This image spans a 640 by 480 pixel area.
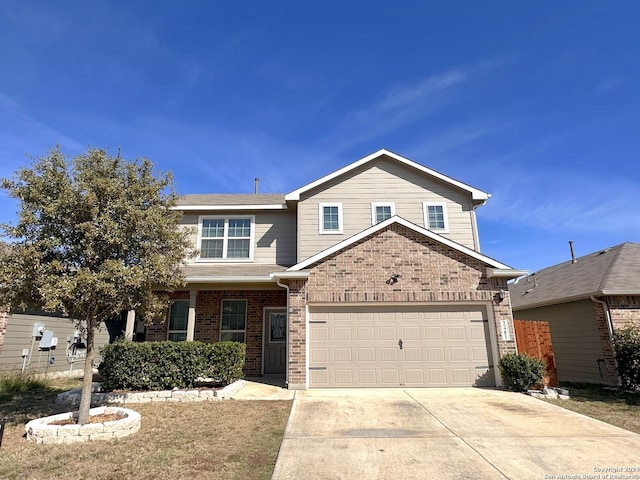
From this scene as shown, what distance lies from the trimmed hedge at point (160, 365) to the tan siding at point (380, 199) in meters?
5.06

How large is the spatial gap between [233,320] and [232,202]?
456cm

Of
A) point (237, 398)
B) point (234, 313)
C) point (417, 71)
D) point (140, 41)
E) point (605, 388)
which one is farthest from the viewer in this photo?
point (234, 313)

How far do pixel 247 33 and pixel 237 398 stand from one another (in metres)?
9.96

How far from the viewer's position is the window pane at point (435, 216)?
43.8 feet

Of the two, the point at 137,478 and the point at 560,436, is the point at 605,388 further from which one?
the point at 137,478

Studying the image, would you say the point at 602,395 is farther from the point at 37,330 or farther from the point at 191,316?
the point at 37,330

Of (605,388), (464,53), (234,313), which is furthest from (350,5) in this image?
(605,388)

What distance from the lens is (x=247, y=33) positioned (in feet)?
34.5

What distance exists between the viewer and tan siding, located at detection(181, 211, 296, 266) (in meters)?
13.5

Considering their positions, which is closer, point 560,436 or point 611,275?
point 560,436

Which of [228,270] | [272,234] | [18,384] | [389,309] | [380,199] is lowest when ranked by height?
[18,384]

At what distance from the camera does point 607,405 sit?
859cm

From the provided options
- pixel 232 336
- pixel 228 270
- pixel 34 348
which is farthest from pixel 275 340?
pixel 34 348

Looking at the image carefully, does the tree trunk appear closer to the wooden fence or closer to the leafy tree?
the leafy tree
